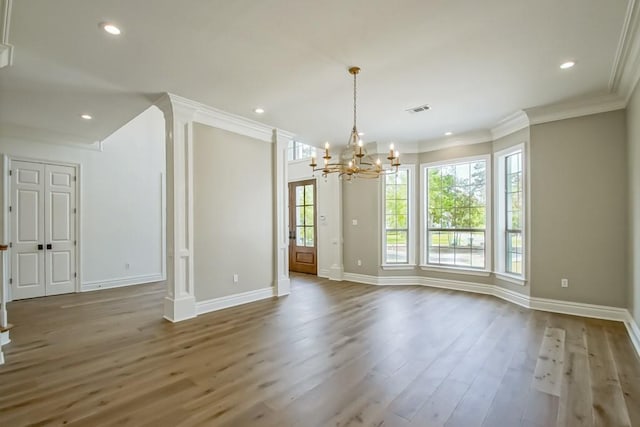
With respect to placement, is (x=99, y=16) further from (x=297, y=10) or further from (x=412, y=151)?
(x=412, y=151)

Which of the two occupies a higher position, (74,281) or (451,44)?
(451,44)

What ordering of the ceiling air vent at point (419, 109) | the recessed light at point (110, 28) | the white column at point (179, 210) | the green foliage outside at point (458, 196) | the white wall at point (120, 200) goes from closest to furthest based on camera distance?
the recessed light at point (110, 28), the white column at point (179, 210), the ceiling air vent at point (419, 109), the green foliage outside at point (458, 196), the white wall at point (120, 200)

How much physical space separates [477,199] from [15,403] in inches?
255

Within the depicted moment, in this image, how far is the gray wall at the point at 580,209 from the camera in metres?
4.07

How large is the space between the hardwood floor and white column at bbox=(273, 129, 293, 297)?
97 cm

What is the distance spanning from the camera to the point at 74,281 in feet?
19.5

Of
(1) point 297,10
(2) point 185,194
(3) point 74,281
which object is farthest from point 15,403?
(3) point 74,281

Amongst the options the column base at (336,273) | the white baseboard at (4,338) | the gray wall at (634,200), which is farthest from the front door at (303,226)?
the gray wall at (634,200)

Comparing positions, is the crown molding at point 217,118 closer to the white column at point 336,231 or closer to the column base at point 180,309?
the white column at point 336,231

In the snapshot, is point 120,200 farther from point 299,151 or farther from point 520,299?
point 520,299

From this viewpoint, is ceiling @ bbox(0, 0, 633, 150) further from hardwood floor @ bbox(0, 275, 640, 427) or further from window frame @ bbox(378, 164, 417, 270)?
hardwood floor @ bbox(0, 275, 640, 427)

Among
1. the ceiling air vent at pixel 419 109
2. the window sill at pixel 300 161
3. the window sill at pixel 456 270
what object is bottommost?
the window sill at pixel 456 270

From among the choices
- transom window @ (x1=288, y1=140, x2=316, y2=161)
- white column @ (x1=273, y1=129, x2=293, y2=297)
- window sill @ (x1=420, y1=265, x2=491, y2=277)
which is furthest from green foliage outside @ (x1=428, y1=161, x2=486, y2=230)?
transom window @ (x1=288, y1=140, x2=316, y2=161)

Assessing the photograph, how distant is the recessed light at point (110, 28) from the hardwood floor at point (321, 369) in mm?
2993
